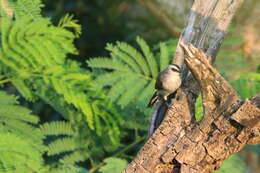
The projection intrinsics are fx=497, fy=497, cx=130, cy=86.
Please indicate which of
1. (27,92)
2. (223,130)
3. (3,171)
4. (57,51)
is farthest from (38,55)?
(223,130)

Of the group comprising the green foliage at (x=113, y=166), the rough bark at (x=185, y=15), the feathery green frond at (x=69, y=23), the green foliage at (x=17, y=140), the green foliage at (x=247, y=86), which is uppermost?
the rough bark at (x=185, y=15)

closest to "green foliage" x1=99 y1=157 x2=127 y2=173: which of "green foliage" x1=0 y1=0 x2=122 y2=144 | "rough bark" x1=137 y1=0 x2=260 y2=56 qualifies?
"green foliage" x1=0 y1=0 x2=122 y2=144

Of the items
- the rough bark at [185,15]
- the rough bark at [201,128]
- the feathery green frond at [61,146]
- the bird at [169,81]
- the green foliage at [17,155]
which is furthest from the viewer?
the rough bark at [185,15]

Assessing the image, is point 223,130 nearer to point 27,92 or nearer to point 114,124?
point 114,124

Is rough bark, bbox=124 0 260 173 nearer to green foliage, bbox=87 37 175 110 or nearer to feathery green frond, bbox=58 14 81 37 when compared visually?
green foliage, bbox=87 37 175 110

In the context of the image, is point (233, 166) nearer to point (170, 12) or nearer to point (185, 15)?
point (185, 15)

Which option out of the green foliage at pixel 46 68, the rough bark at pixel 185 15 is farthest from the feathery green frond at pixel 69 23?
the rough bark at pixel 185 15

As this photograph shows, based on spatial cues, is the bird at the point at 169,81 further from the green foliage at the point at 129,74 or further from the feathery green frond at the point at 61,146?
the feathery green frond at the point at 61,146
